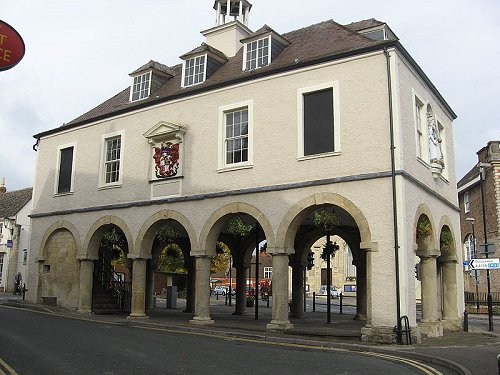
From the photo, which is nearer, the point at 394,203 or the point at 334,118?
the point at 394,203

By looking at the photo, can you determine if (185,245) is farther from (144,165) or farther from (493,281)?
(493,281)

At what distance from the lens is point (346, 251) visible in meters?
61.0

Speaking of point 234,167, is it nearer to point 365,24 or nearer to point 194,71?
point 194,71

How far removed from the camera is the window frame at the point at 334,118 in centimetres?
1616

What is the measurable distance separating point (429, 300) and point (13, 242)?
39.7 meters

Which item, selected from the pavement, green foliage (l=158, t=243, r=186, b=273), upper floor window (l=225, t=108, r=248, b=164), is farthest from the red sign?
green foliage (l=158, t=243, r=186, b=273)

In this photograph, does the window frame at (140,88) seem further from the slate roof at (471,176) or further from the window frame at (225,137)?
the slate roof at (471,176)

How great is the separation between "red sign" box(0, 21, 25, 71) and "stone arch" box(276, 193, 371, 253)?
31.5 feet

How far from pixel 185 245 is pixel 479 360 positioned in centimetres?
1612

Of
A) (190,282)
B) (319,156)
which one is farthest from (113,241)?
(319,156)

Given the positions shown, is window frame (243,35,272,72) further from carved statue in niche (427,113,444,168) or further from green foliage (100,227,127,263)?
green foliage (100,227,127,263)

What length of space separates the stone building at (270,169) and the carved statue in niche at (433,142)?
78 millimetres

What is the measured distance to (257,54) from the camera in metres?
19.6

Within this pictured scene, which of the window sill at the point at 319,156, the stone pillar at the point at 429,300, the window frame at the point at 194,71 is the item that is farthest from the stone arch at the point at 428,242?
the window frame at the point at 194,71
